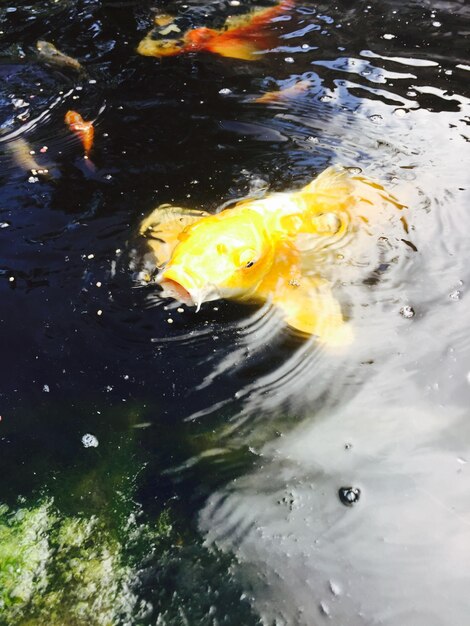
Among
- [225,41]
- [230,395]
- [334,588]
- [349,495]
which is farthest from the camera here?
[225,41]

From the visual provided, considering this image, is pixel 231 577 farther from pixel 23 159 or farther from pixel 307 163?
pixel 23 159

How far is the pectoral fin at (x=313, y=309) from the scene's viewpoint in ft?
10.4

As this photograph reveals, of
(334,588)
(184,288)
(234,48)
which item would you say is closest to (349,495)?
(334,588)

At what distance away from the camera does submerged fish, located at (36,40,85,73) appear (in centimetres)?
569

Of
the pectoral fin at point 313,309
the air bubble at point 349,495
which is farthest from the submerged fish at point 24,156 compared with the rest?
the air bubble at point 349,495

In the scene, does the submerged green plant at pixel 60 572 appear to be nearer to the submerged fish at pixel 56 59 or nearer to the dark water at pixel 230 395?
the dark water at pixel 230 395

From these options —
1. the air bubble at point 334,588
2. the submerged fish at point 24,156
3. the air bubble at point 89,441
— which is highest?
the submerged fish at point 24,156

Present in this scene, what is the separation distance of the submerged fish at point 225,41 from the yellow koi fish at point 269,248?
Answer: 282cm

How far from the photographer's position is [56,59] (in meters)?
5.74

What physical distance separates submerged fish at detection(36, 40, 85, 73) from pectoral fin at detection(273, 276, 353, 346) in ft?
12.5

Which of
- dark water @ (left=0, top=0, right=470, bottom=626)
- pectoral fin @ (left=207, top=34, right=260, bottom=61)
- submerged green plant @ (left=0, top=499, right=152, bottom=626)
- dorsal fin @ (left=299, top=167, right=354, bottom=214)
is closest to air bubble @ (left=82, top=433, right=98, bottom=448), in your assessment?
dark water @ (left=0, top=0, right=470, bottom=626)

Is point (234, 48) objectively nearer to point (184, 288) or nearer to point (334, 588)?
point (184, 288)

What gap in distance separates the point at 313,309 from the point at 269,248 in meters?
0.53

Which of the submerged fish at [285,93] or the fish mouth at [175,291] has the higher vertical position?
the submerged fish at [285,93]
